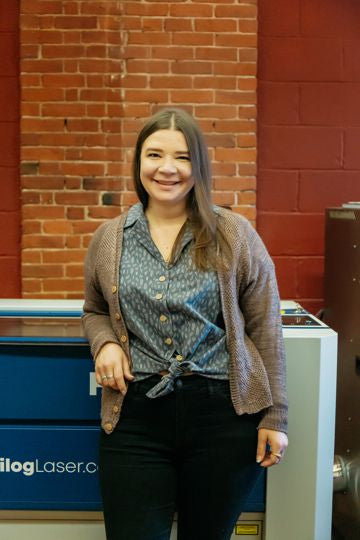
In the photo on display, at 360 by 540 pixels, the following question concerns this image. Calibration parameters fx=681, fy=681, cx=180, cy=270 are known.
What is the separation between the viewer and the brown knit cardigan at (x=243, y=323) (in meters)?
1.53

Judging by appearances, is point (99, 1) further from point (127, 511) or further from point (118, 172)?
point (127, 511)

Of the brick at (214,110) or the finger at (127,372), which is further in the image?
the brick at (214,110)

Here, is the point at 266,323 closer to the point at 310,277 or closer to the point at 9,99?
the point at 310,277

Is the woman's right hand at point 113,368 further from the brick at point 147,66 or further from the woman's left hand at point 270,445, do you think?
the brick at point 147,66

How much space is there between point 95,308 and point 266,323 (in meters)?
0.42

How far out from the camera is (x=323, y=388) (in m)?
1.92

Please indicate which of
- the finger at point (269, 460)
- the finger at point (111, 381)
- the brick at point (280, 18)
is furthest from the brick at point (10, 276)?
the finger at point (269, 460)

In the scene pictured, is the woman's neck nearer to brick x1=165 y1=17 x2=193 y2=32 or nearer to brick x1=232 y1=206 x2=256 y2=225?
brick x1=232 y1=206 x2=256 y2=225

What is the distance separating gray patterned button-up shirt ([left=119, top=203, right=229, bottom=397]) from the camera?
1498 mm

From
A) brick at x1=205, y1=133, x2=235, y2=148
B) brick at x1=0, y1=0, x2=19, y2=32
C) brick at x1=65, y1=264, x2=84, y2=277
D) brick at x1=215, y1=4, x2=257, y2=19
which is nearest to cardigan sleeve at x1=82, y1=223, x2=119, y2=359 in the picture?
brick at x1=65, y1=264, x2=84, y2=277

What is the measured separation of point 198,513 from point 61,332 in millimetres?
694

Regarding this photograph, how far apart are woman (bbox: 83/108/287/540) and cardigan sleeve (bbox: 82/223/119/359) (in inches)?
0.4

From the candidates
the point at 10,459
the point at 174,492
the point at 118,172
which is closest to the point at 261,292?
the point at 174,492

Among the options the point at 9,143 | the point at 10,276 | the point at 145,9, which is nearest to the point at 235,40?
the point at 145,9
